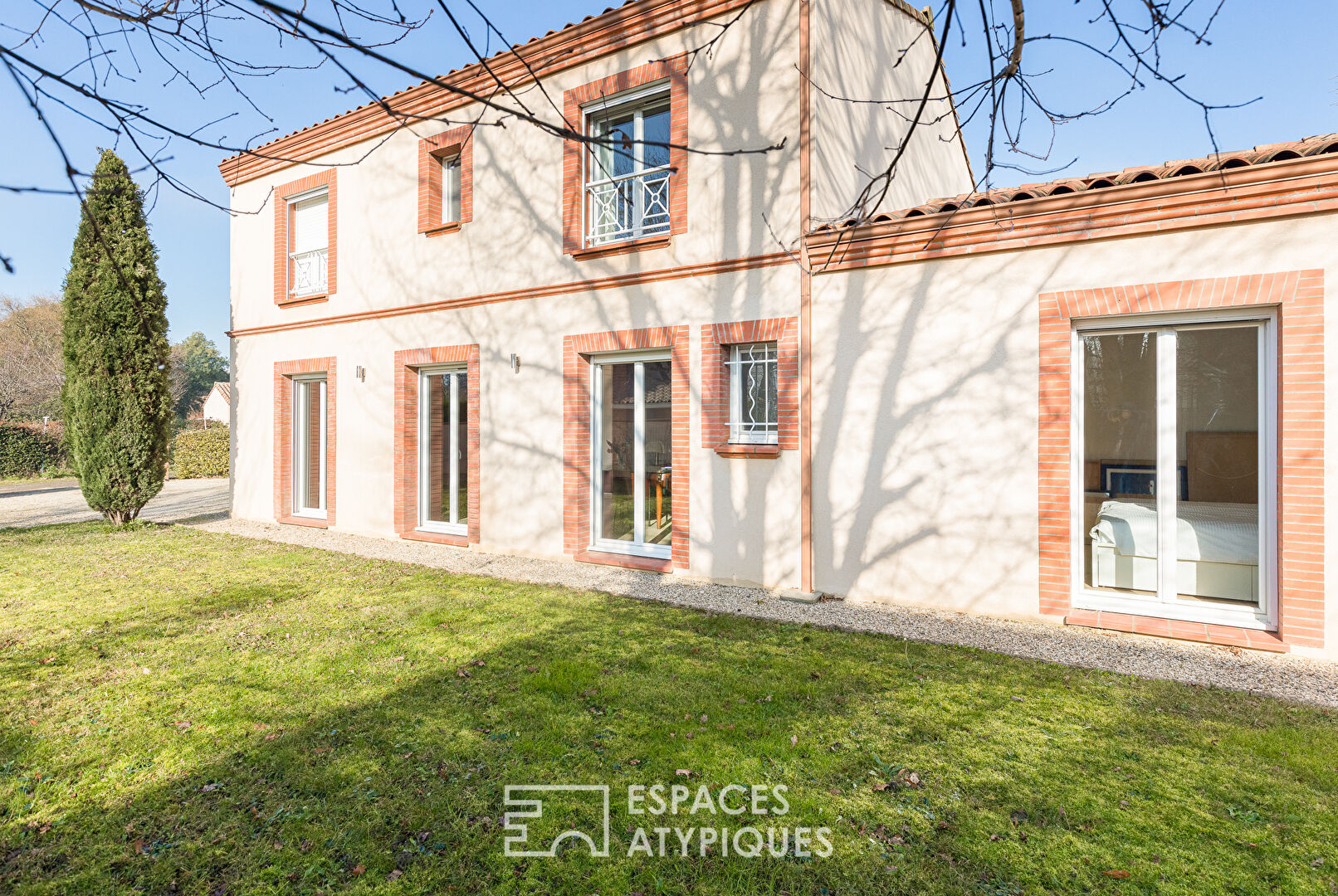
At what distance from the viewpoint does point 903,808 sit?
276cm

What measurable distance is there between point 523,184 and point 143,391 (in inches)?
284

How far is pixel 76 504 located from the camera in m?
14.0

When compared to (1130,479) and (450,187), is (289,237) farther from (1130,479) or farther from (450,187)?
(1130,479)

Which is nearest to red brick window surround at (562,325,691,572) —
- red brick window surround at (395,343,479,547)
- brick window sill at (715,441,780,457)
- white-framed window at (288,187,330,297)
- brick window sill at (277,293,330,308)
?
brick window sill at (715,441,780,457)

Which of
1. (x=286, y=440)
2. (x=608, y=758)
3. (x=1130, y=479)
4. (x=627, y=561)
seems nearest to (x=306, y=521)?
(x=286, y=440)

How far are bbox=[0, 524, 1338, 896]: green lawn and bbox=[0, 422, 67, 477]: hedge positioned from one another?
21865 mm

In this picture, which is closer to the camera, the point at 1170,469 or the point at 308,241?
the point at 1170,469

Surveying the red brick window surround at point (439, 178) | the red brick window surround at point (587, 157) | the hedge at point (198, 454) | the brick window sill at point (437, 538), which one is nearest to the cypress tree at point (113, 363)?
the red brick window surround at point (439, 178)

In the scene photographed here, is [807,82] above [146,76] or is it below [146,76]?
above

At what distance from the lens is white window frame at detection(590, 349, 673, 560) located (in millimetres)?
7648

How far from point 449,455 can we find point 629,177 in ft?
15.6

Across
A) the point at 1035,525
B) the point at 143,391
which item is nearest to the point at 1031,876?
the point at 1035,525

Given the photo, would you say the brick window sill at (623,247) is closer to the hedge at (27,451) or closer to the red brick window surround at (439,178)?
the red brick window surround at (439,178)

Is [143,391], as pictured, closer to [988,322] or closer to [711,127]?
[711,127]
